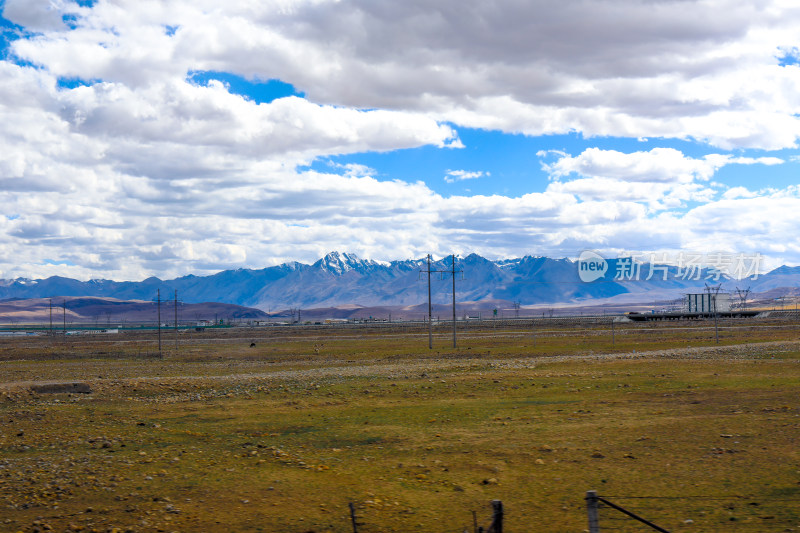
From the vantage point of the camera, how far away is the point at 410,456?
17781 millimetres

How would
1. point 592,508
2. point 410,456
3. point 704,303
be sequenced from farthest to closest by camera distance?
point 704,303 < point 410,456 < point 592,508

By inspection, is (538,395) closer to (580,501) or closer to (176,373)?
(580,501)

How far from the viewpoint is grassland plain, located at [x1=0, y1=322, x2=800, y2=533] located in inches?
513

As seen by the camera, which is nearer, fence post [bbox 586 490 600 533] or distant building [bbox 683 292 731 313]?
fence post [bbox 586 490 600 533]

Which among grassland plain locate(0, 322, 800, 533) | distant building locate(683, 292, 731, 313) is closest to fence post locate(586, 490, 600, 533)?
grassland plain locate(0, 322, 800, 533)

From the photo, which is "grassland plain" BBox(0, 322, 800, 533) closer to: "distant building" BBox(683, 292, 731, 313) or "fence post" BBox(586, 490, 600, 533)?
"fence post" BBox(586, 490, 600, 533)

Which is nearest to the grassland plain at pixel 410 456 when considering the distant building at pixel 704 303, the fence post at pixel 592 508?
the fence post at pixel 592 508

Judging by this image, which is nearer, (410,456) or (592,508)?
(592,508)

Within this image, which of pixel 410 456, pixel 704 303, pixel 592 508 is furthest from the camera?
pixel 704 303

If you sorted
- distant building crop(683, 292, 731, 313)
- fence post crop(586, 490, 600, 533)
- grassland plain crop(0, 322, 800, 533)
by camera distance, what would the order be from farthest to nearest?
distant building crop(683, 292, 731, 313)
grassland plain crop(0, 322, 800, 533)
fence post crop(586, 490, 600, 533)

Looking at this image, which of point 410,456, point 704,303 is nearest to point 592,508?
point 410,456

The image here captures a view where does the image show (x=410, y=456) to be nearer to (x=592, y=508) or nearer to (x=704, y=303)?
(x=592, y=508)

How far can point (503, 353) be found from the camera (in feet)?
205

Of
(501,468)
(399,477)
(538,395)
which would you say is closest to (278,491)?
(399,477)
